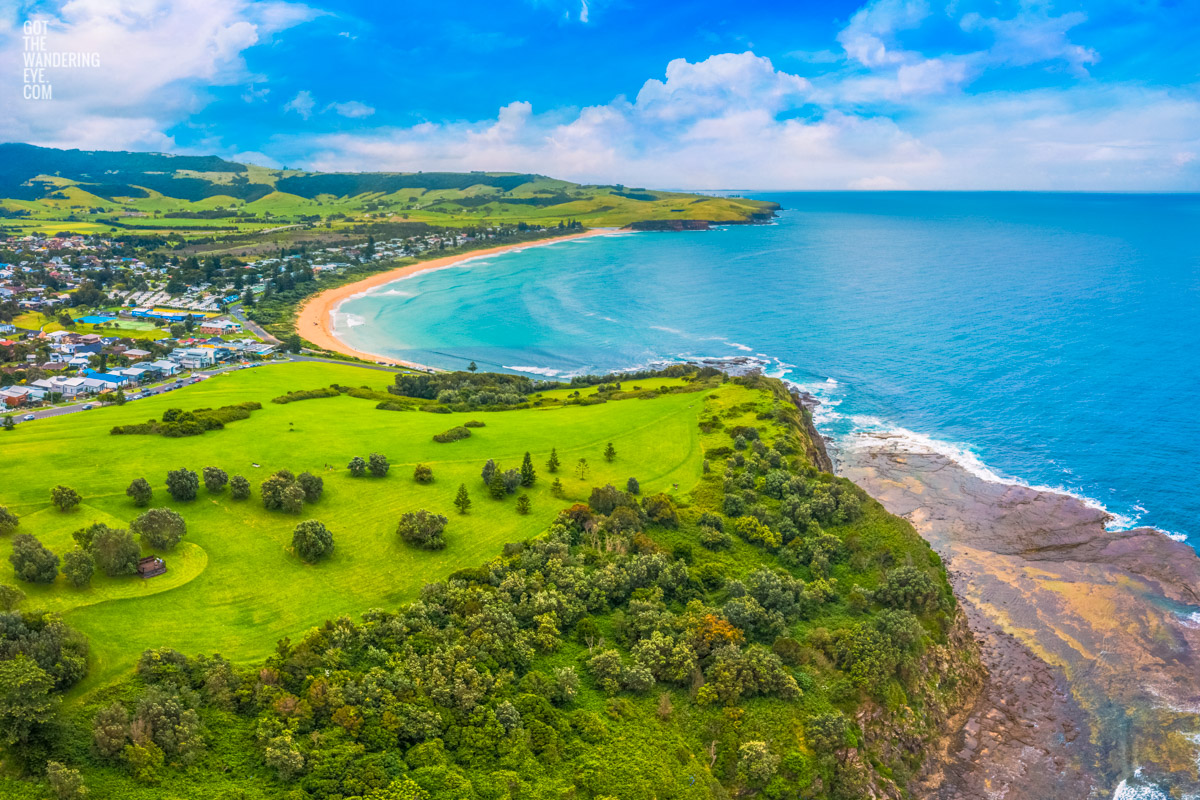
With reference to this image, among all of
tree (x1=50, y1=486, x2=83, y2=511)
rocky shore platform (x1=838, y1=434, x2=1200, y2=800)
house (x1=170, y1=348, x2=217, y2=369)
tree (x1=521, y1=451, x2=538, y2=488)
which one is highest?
house (x1=170, y1=348, x2=217, y2=369)

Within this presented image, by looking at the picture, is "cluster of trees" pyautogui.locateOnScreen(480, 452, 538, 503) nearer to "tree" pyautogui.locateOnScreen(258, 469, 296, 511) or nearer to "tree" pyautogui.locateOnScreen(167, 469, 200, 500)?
"tree" pyautogui.locateOnScreen(258, 469, 296, 511)

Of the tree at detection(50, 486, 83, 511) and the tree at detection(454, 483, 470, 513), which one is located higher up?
the tree at detection(50, 486, 83, 511)

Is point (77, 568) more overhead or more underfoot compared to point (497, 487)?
more overhead

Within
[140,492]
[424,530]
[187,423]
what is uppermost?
[187,423]

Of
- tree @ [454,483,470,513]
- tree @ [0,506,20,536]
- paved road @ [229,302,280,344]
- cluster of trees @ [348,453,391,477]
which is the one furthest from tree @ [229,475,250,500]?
paved road @ [229,302,280,344]

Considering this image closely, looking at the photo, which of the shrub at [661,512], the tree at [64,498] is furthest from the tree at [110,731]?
the shrub at [661,512]

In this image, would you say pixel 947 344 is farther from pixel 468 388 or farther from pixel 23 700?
pixel 23 700

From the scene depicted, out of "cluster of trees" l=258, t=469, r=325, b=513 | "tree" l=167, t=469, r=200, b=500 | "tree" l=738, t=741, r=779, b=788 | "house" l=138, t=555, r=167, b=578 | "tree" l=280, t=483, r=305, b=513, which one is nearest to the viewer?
"tree" l=738, t=741, r=779, b=788

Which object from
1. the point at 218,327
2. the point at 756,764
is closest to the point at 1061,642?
the point at 756,764
